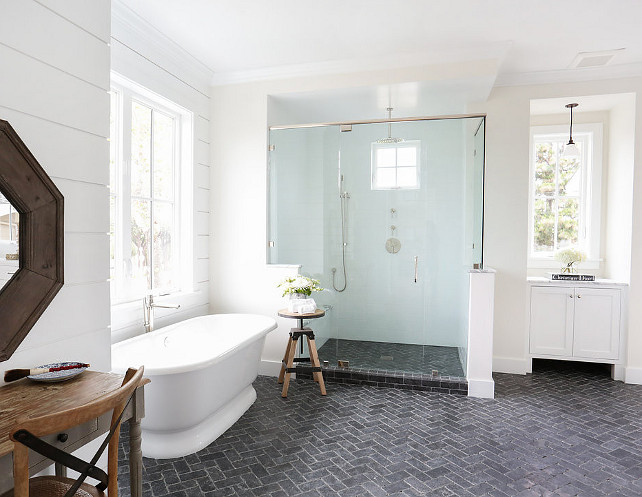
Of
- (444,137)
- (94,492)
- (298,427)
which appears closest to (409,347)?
(298,427)

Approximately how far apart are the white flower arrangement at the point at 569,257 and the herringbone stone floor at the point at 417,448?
1.17m

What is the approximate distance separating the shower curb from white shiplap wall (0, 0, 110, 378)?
1859mm

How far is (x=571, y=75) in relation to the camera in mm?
3793

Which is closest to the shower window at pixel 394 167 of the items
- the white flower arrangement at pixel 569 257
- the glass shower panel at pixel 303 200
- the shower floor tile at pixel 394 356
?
A: the glass shower panel at pixel 303 200

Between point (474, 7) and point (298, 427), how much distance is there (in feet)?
10.1

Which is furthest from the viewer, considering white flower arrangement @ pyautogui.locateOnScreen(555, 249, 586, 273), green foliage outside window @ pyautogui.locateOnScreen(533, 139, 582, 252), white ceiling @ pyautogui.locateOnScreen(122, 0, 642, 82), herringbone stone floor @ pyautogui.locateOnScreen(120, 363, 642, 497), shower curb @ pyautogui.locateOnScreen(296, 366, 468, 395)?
green foliage outside window @ pyautogui.locateOnScreen(533, 139, 582, 252)

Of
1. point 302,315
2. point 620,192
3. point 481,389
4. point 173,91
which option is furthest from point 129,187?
point 620,192

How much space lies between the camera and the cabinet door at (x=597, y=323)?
3848 millimetres

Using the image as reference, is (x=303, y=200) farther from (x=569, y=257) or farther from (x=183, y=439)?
(x=569, y=257)

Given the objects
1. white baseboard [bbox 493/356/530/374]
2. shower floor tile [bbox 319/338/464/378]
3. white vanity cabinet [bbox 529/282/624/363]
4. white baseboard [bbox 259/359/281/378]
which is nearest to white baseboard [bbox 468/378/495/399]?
shower floor tile [bbox 319/338/464/378]

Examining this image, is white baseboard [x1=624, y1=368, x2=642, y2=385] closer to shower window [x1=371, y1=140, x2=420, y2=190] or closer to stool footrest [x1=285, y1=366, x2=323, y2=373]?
shower window [x1=371, y1=140, x2=420, y2=190]

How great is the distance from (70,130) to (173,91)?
1.73 m

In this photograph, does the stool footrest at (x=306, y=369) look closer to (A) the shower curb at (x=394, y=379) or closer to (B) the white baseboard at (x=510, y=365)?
(A) the shower curb at (x=394, y=379)

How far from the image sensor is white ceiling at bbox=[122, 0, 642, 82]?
9.06 ft
